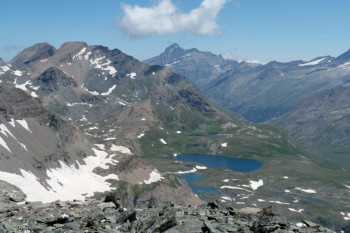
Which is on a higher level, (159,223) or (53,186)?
(159,223)

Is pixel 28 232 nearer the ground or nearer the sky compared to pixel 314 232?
nearer the sky

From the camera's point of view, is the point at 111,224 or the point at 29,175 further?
the point at 29,175

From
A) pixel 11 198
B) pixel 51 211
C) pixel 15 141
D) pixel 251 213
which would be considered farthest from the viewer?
pixel 15 141

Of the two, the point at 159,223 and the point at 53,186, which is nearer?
the point at 159,223

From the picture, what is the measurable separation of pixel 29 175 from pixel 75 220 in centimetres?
14437

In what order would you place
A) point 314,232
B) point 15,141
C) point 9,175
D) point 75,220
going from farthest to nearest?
point 15,141 < point 9,175 < point 75,220 < point 314,232

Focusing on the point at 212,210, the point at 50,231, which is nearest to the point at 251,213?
the point at 212,210

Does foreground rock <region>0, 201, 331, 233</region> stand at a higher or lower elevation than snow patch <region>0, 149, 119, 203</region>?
higher

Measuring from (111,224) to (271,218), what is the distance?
14898 millimetres

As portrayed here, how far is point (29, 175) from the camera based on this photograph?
538 feet

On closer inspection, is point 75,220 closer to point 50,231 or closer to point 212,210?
point 50,231

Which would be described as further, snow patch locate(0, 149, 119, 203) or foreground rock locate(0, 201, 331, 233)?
snow patch locate(0, 149, 119, 203)

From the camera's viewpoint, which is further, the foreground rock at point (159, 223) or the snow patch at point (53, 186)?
the snow patch at point (53, 186)

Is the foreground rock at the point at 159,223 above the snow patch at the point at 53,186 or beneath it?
A: above
